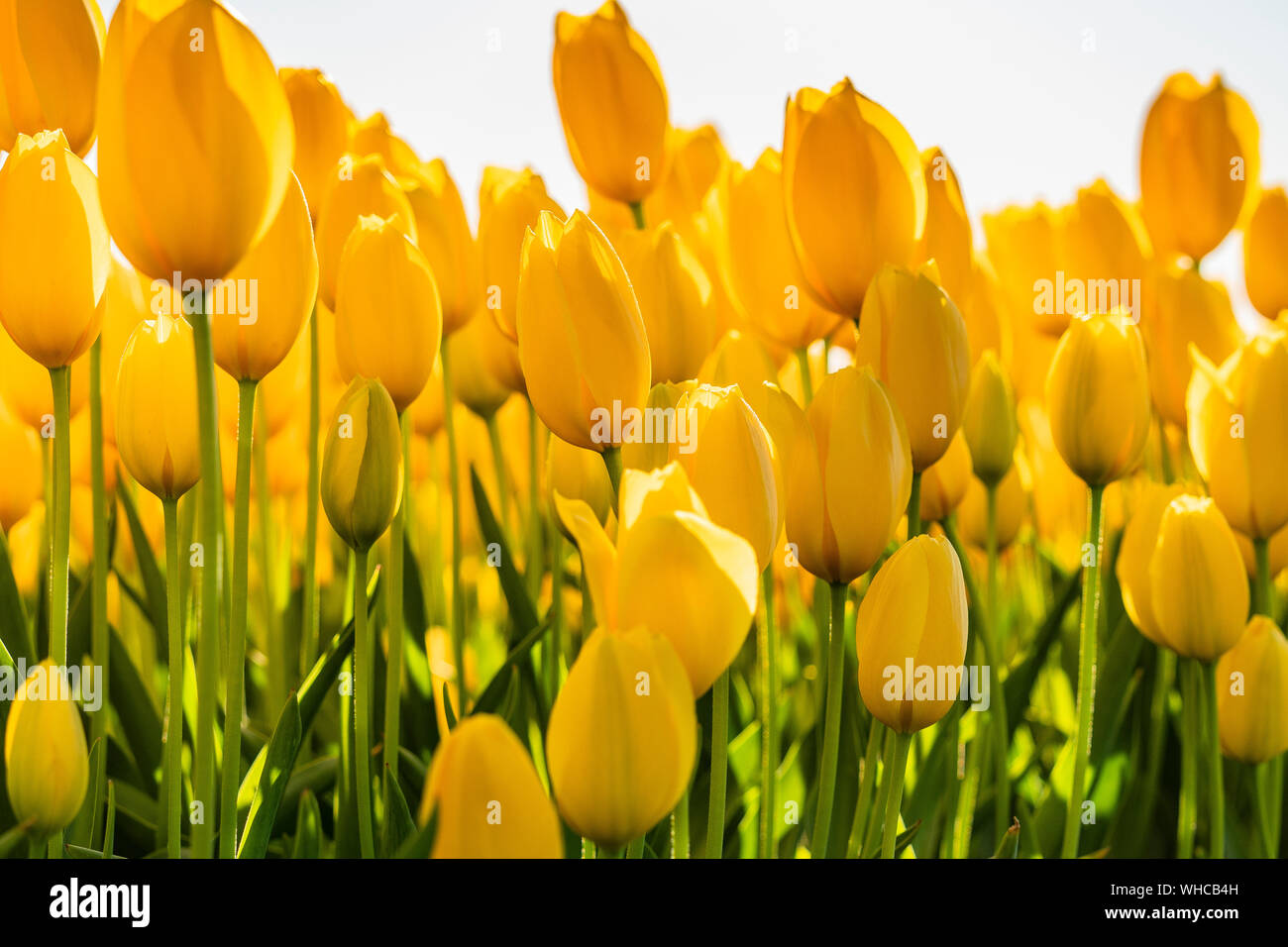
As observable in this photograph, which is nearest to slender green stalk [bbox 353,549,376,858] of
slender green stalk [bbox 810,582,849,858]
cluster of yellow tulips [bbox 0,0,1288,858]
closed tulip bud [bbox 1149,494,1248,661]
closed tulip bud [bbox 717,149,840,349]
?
cluster of yellow tulips [bbox 0,0,1288,858]

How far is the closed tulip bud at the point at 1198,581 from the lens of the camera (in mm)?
602

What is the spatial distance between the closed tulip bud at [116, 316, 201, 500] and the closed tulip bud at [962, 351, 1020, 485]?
55 centimetres

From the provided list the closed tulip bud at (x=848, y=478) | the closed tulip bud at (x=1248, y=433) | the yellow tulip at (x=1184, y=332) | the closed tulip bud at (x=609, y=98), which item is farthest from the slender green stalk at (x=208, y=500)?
the yellow tulip at (x=1184, y=332)

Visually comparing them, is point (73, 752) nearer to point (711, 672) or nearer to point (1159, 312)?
point (711, 672)

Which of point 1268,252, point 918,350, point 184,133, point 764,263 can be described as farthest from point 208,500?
point 1268,252

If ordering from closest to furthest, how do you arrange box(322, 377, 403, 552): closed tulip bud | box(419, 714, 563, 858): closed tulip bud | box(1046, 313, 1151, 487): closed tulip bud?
1. box(419, 714, 563, 858): closed tulip bud
2. box(322, 377, 403, 552): closed tulip bud
3. box(1046, 313, 1151, 487): closed tulip bud

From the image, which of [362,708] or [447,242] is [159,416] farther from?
[447,242]

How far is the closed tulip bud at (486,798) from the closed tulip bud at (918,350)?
306 millimetres

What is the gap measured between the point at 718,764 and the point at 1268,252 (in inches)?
35.5

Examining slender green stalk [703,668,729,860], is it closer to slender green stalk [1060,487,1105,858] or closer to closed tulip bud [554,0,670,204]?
slender green stalk [1060,487,1105,858]

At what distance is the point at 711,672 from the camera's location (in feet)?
1.18

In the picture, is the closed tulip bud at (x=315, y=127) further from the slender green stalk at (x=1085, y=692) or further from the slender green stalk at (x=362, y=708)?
the slender green stalk at (x=1085, y=692)

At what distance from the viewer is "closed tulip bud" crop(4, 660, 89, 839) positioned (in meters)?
0.41


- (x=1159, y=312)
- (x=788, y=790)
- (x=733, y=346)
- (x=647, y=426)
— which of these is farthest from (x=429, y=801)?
(x=1159, y=312)
